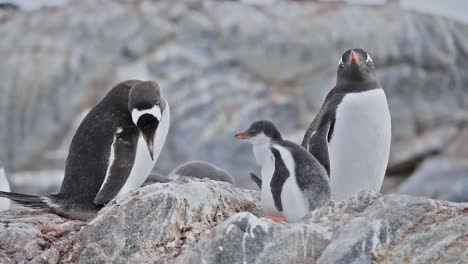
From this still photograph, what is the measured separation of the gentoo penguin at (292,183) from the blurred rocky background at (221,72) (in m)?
15.5

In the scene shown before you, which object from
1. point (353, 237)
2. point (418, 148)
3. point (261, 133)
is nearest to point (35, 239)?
point (353, 237)

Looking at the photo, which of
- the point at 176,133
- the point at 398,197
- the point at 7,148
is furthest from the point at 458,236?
the point at 7,148

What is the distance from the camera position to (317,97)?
76.3ft

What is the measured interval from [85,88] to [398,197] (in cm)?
1946

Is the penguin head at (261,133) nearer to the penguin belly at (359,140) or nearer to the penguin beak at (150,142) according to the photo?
the penguin belly at (359,140)

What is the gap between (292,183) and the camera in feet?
16.9

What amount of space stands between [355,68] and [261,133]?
828mm

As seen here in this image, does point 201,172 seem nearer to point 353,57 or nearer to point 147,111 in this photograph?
point 353,57

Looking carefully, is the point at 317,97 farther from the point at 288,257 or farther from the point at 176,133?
the point at 288,257

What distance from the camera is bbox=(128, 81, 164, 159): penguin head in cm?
544

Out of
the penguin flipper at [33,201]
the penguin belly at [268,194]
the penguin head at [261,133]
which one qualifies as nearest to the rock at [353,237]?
the penguin belly at [268,194]

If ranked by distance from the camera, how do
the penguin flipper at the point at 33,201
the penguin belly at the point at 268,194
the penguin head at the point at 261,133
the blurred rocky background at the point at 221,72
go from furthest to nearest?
1. the blurred rocky background at the point at 221,72
2. the penguin head at the point at 261,133
3. the penguin flipper at the point at 33,201
4. the penguin belly at the point at 268,194

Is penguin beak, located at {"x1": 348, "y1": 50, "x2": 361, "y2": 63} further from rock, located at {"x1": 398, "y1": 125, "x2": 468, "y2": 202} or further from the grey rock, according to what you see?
the grey rock

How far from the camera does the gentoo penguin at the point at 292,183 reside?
511 cm
